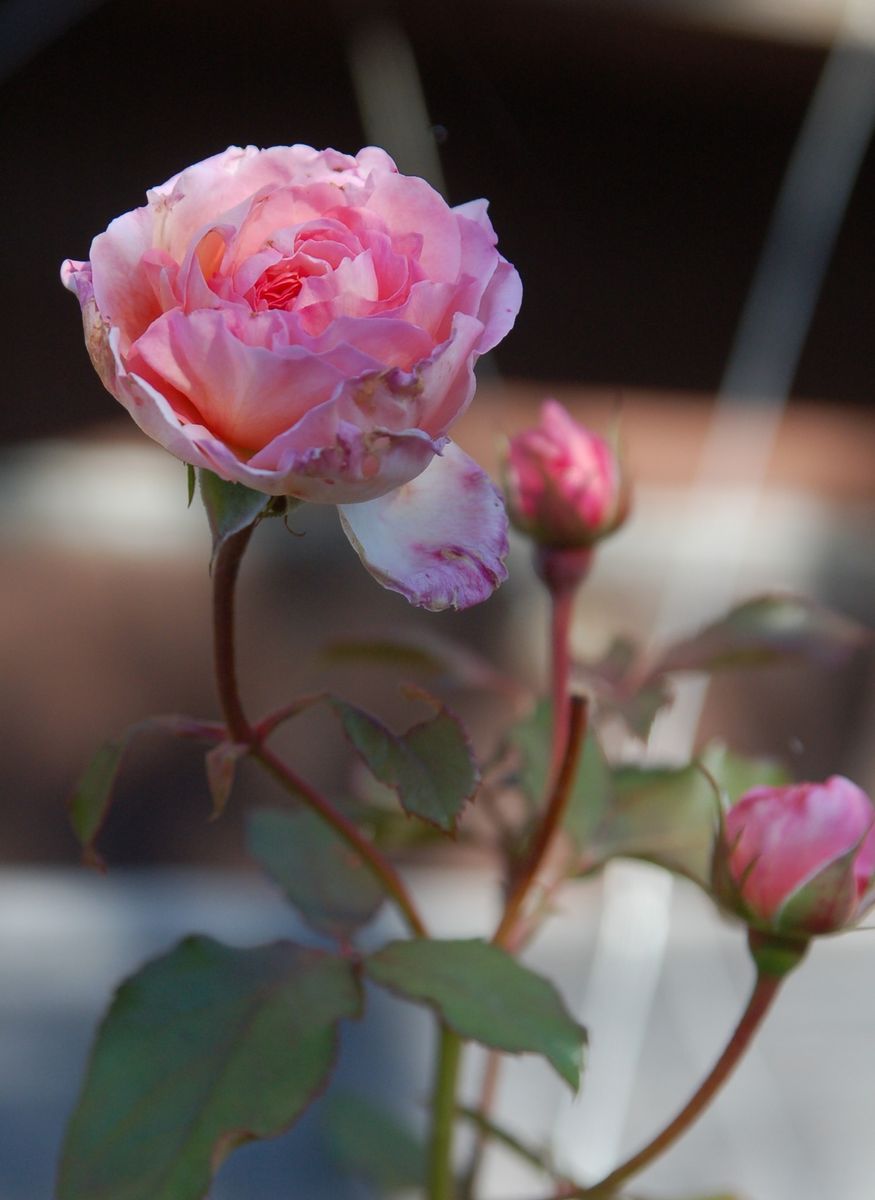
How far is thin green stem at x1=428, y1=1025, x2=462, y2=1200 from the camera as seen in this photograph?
27 centimetres

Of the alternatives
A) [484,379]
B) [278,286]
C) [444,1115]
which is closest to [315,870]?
[444,1115]

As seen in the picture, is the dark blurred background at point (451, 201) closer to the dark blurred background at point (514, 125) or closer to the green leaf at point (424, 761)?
the dark blurred background at point (514, 125)

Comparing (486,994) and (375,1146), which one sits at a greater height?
(486,994)

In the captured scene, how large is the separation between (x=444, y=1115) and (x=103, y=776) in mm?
124

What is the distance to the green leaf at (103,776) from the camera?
0.70ft

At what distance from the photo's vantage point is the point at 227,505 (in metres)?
0.17

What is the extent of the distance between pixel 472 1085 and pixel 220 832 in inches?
14.1

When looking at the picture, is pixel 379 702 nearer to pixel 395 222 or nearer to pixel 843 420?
pixel 843 420

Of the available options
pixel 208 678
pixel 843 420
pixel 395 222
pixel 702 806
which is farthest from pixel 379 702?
pixel 395 222

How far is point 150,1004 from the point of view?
0.78 ft

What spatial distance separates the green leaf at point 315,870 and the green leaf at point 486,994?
4 cm

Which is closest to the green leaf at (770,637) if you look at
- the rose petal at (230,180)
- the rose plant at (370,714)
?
the rose plant at (370,714)

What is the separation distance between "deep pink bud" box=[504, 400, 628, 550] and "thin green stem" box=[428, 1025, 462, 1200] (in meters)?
0.13

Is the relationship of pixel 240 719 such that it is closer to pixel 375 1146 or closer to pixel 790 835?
pixel 790 835
